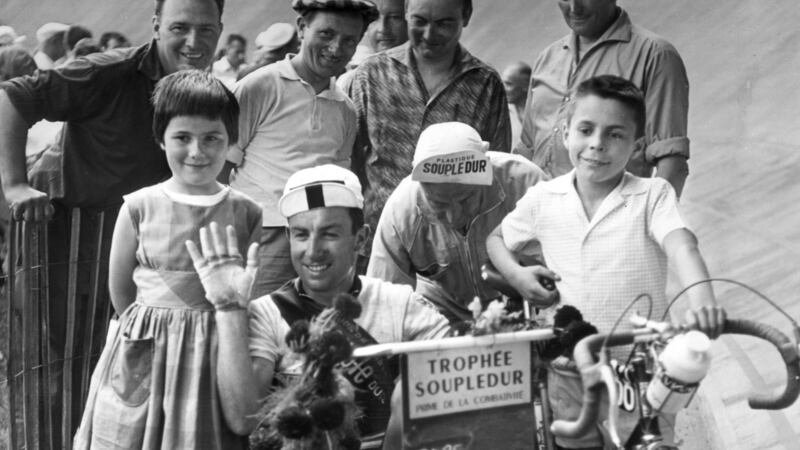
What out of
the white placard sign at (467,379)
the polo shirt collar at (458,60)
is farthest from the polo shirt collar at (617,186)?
the polo shirt collar at (458,60)

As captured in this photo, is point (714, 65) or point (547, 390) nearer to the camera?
point (547, 390)

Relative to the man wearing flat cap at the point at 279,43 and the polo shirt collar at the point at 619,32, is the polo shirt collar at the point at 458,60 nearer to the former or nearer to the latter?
the polo shirt collar at the point at 619,32

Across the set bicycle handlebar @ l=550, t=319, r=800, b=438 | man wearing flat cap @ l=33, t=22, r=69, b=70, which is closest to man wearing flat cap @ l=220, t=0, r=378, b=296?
bicycle handlebar @ l=550, t=319, r=800, b=438

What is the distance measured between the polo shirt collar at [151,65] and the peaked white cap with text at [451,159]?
1.52 metres

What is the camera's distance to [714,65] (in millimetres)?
13383

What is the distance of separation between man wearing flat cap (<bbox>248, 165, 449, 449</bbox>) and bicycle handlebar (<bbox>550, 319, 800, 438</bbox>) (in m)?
0.79

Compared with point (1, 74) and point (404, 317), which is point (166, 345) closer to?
point (404, 317)

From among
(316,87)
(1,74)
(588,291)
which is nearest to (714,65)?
(1,74)

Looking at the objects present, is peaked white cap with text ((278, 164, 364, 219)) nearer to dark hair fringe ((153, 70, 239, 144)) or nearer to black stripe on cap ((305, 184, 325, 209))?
black stripe on cap ((305, 184, 325, 209))

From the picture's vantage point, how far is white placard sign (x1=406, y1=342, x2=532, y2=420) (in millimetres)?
4121

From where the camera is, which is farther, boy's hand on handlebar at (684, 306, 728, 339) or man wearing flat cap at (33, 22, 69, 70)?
man wearing flat cap at (33, 22, 69, 70)

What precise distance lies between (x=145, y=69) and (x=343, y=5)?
85 cm

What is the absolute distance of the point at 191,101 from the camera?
506 cm

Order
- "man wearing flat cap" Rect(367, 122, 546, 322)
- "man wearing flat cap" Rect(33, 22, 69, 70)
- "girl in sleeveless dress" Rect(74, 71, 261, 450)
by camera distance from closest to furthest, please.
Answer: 1. "girl in sleeveless dress" Rect(74, 71, 261, 450)
2. "man wearing flat cap" Rect(367, 122, 546, 322)
3. "man wearing flat cap" Rect(33, 22, 69, 70)
